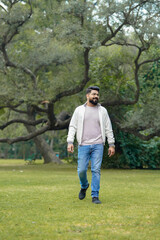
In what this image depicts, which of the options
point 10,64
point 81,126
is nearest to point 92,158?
point 81,126

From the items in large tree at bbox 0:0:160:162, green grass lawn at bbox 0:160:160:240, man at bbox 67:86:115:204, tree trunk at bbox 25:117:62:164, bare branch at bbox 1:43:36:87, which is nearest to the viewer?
green grass lawn at bbox 0:160:160:240

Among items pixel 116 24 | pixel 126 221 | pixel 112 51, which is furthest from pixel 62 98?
pixel 126 221

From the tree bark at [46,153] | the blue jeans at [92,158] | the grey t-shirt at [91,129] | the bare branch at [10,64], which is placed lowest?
the tree bark at [46,153]

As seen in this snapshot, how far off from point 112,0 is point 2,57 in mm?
7785

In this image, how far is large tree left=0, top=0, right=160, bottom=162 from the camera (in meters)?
17.9

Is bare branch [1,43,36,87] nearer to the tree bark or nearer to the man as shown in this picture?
the tree bark

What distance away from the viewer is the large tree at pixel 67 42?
704 inches

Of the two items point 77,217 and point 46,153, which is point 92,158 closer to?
point 77,217

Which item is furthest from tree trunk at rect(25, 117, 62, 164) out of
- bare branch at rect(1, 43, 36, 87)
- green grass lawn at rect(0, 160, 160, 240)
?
green grass lawn at rect(0, 160, 160, 240)

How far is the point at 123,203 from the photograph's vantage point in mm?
7715

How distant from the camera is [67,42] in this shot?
18.3 metres

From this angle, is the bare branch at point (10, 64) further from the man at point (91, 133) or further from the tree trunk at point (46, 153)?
the man at point (91, 133)

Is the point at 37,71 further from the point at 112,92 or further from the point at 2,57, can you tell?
the point at 112,92

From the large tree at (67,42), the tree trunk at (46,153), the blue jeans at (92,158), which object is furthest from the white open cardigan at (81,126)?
the tree trunk at (46,153)
